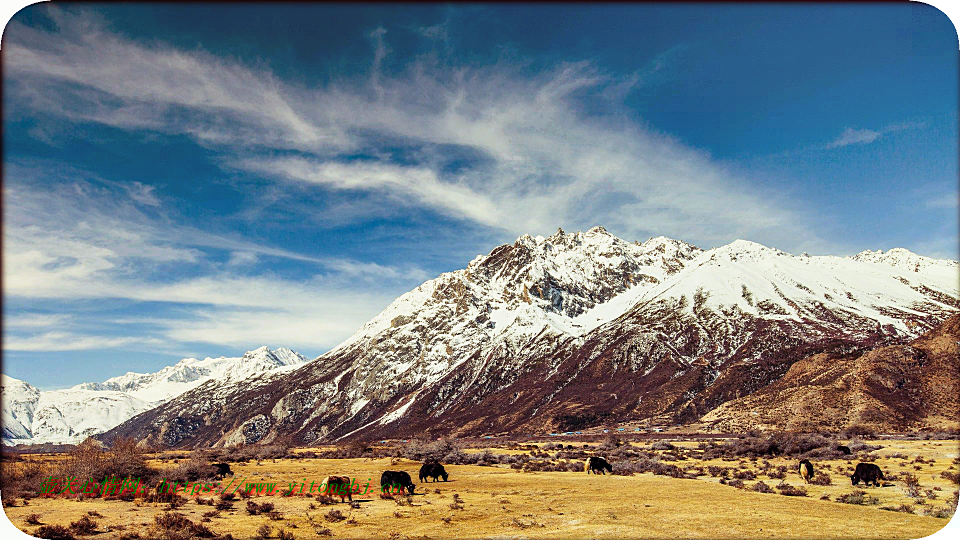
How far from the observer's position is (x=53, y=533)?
766 inches

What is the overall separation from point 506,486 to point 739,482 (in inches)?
640

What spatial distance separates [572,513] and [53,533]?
21.5 metres

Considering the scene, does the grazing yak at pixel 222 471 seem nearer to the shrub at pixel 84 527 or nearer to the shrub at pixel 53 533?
the shrub at pixel 84 527

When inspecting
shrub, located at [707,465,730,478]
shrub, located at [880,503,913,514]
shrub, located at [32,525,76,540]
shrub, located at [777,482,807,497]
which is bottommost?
shrub, located at [707,465,730,478]

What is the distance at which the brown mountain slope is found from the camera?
92375 millimetres

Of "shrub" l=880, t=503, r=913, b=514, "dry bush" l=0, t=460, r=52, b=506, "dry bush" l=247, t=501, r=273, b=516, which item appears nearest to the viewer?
"shrub" l=880, t=503, r=913, b=514

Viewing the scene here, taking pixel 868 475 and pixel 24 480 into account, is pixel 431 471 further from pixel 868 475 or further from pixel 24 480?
pixel 868 475

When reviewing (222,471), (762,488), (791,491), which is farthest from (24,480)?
(791,491)

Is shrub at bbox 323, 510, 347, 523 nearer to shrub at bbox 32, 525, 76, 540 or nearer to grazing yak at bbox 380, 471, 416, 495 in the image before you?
grazing yak at bbox 380, 471, 416, 495

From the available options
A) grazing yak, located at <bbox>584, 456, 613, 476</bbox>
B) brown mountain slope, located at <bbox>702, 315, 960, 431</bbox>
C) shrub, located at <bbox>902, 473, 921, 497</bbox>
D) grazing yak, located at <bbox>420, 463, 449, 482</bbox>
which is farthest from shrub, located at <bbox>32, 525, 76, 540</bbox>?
brown mountain slope, located at <bbox>702, 315, 960, 431</bbox>

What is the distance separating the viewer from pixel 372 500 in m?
31.4

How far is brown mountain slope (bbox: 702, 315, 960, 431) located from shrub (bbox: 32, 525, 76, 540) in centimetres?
10678

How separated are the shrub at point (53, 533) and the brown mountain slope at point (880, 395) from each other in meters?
107

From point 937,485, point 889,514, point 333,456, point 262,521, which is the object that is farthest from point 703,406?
point 262,521
